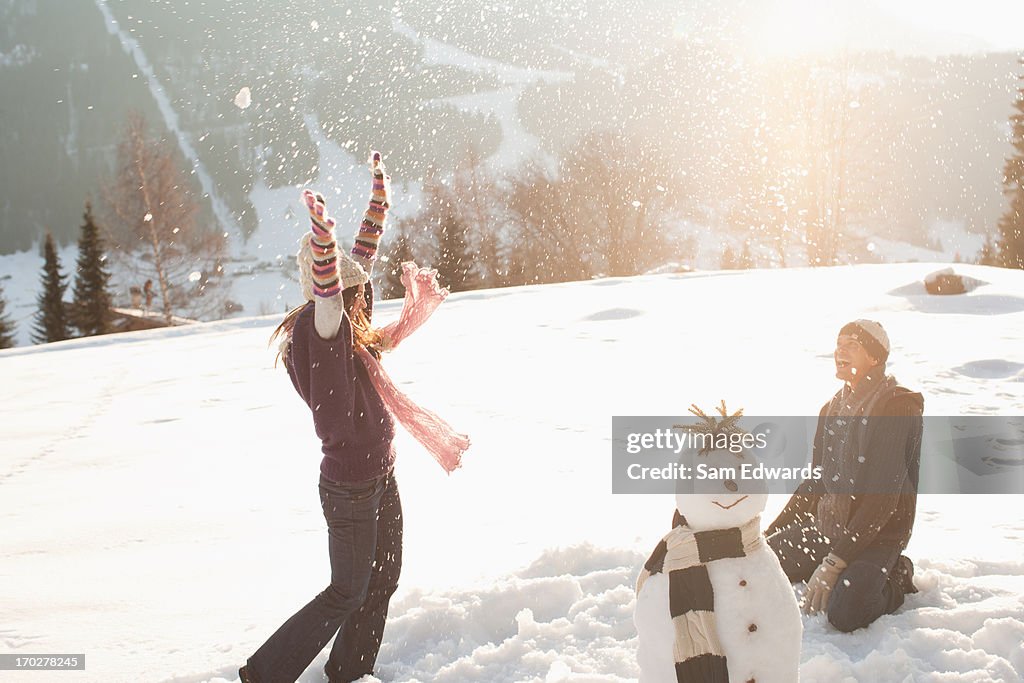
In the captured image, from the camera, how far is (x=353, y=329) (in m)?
2.82

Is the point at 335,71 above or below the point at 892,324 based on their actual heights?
above

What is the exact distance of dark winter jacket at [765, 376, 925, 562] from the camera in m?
3.22

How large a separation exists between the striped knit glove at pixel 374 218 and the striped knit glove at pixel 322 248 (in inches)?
22.3

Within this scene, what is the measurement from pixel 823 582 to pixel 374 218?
260cm

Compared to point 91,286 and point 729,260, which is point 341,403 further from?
point 729,260

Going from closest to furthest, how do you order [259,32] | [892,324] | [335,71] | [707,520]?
[707,520]
[892,324]
[335,71]
[259,32]

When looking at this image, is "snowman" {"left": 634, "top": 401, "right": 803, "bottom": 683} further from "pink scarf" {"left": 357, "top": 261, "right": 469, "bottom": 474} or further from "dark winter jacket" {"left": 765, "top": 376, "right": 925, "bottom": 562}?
"dark winter jacket" {"left": 765, "top": 376, "right": 925, "bottom": 562}

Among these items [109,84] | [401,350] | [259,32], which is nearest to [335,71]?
[259,32]

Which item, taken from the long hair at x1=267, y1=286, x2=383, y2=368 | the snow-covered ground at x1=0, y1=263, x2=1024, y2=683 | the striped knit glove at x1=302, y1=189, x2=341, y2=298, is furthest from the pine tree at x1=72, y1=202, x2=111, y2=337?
the striped knit glove at x1=302, y1=189, x2=341, y2=298

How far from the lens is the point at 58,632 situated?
344 centimetres

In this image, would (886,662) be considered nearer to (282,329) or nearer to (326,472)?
(326,472)

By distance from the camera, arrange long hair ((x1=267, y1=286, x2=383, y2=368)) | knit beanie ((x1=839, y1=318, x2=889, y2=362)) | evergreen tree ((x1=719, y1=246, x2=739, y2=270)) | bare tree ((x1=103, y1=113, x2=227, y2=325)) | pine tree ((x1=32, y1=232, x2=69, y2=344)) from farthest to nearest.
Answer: evergreen tree ((x1=719, y1=246, x2=739, y2=270)), pine tree ((x1=32, y1=232, x2=69, y2=344)), bare tree ((x1=103, y1=113, x2=227, y2=325)), knit beanie ((x1=839, y1=318, x2=889, y2=362)), long hair ((x1=267, y1=286, x2=383, y2=368))

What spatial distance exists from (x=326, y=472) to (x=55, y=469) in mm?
5168

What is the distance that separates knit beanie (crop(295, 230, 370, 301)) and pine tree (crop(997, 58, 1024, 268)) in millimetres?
33839
